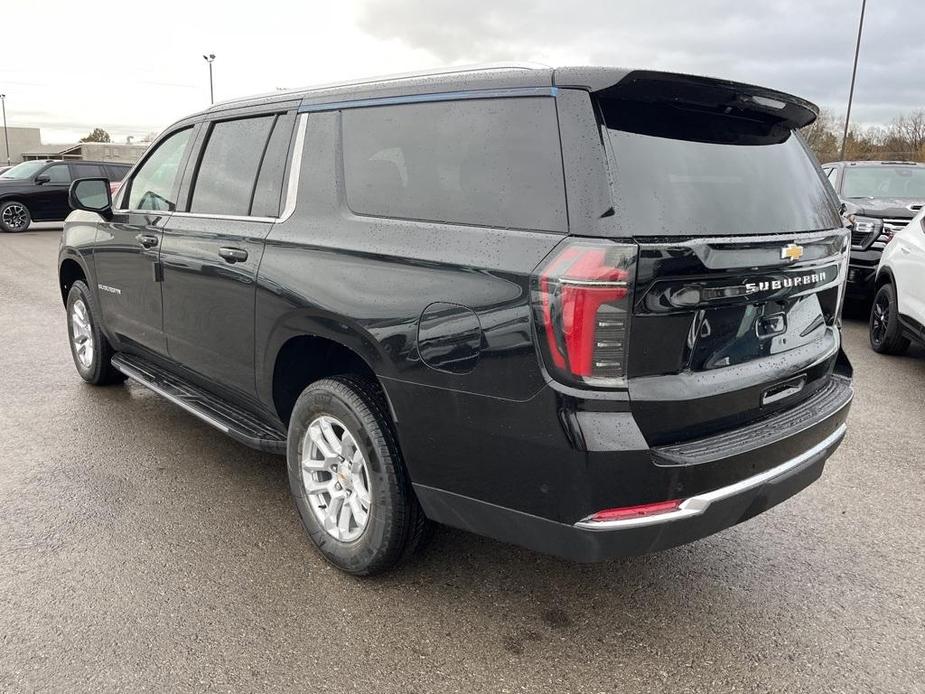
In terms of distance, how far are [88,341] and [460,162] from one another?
4039 millimetres

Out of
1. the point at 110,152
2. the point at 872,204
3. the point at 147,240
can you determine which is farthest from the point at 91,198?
the point at 110,152

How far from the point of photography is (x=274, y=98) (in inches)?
136

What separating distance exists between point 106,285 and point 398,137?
9.42ft

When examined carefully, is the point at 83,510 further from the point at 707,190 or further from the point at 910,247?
the point at 910,247

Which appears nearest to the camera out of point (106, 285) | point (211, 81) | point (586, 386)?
point (586, 386)

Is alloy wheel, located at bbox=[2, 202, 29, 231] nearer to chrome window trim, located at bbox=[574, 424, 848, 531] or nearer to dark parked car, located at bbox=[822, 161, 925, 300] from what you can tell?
dark parked car, located at bbox=[822, 161, 925, 300]

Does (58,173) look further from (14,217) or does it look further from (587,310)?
(587,310)

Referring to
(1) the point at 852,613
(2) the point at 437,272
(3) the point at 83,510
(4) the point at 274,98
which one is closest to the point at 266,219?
(4) the point at 274,98

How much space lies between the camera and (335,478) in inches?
119

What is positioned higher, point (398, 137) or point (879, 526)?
point (398, 137)

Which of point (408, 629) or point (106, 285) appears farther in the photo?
point (106, 285)

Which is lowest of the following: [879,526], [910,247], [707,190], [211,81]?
[879,526]

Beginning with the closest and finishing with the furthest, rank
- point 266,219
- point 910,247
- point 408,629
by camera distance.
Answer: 1. point 408,629
2. point 266,219
3. point 910,247

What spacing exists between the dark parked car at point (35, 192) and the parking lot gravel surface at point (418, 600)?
15.7m
